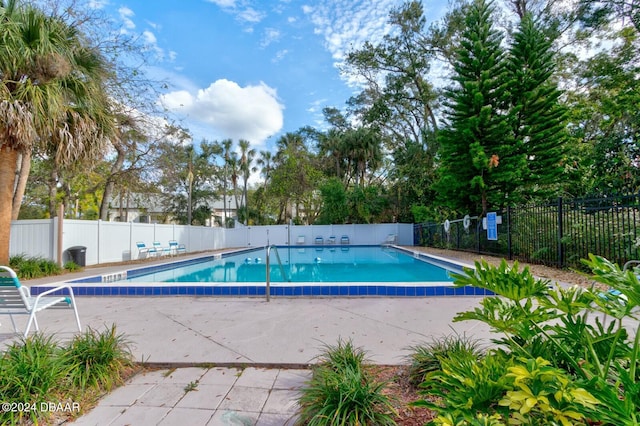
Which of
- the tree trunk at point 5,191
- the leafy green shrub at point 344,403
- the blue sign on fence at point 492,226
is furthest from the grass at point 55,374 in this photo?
the blue sign on fence at point 492,226

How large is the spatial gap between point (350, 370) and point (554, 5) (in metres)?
18.0

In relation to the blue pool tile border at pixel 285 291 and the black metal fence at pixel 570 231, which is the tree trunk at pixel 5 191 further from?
Answer: the black metal fence at pixel 570 231

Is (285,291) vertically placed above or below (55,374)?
below

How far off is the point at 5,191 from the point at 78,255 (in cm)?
283

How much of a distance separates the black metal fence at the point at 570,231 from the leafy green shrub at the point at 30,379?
7.32 metres

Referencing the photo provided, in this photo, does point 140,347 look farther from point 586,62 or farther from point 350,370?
point 586,62

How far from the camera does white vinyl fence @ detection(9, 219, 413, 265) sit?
7910mm

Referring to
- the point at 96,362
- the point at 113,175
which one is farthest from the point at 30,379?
the point at 113,175

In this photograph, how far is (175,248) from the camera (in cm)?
1258

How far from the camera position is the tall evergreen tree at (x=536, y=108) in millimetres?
10125

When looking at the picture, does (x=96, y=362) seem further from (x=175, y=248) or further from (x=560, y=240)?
(x=175, y=248)

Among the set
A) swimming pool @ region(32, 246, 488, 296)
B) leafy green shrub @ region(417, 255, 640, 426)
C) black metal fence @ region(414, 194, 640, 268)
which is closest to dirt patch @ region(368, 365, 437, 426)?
leafy green shrub @ region(417, 255, 640, 426)

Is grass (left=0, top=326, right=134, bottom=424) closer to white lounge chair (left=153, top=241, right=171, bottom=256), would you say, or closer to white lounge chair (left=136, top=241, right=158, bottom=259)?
white lounge chair (left=136, top=241, right=158, bottom=259)

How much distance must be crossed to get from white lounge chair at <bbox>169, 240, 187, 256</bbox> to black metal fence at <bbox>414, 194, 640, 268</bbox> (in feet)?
39.1
